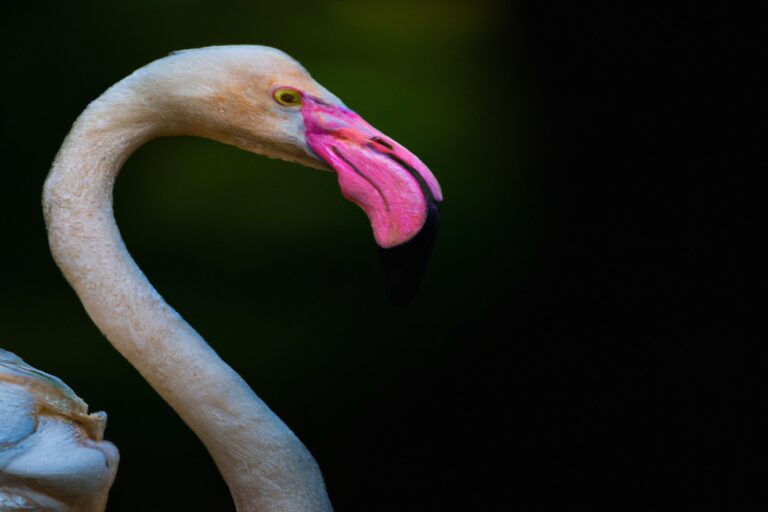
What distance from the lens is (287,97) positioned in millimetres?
1495

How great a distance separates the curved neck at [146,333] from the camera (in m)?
1.47

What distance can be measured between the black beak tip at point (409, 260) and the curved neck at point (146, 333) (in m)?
0.26

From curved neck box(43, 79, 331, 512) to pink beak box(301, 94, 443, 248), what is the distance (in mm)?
253

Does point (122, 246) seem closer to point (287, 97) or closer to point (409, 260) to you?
point (287, 97)

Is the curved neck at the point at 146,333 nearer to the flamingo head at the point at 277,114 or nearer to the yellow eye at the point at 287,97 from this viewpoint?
the flamingo head at the point at 277,114

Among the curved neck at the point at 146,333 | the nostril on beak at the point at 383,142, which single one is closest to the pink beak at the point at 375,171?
the nostril on beak at the point at 383,142

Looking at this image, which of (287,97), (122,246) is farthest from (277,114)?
(122,246)

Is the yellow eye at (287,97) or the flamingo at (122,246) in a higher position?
the yellow eye at (287,97)

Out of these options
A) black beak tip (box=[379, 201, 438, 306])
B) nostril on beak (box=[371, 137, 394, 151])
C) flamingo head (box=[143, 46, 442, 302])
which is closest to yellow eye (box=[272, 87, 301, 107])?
flamingo head (box=[143, 46, 442, 302])

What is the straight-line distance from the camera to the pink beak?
4.58 ft

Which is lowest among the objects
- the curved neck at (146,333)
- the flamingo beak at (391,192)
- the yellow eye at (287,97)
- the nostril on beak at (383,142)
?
the curved neck at (146,333)

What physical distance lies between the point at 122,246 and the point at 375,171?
38cm

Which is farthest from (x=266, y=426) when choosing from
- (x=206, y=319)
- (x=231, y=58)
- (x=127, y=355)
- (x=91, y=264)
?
(x=206, y=319)

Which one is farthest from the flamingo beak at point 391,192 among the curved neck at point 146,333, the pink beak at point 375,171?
the curved neck at point 146,333
